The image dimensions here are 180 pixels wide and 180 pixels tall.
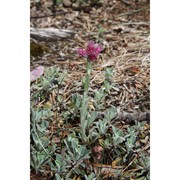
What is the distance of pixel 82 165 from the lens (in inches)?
63.7

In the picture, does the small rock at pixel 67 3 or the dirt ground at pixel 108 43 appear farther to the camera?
the small rock at pixel 67 3

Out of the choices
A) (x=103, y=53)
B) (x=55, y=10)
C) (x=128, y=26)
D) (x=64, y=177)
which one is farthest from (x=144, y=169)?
(x=55, y=10)

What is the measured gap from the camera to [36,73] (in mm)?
1799

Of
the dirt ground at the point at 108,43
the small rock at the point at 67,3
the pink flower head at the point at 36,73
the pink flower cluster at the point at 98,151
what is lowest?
the pink flower cluster at the point at 98,151

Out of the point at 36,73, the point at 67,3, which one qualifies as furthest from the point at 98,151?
the point at 67,3

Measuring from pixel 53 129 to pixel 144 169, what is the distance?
0.38 m

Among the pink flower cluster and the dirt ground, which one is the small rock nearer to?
the dirt ground

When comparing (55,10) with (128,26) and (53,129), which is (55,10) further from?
(53,129)

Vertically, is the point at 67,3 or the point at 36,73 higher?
the point at 67,3

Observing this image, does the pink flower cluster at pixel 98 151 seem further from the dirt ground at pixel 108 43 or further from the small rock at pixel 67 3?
the small rock at pixel 67 3

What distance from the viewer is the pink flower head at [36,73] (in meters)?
1.79

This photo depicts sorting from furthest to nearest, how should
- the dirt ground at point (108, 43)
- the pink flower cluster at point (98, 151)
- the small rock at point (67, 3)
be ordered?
the small rock at point (67, 3) < the dirt ground at point (108, 43) < the pink flower cluster at point (98, 151)

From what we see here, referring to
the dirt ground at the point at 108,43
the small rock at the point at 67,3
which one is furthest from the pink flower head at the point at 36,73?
the small rock at the point at 67,3

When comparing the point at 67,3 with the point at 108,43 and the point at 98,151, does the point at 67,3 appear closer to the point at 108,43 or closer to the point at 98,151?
the point at 108,43
